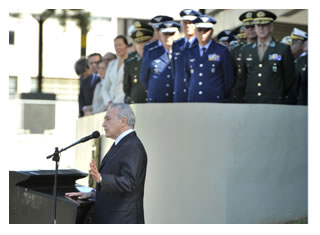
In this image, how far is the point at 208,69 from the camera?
23.9ft

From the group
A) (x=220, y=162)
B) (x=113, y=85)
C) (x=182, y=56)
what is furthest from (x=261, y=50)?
(x=113, y=85)

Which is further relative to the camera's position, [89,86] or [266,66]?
[89,86]

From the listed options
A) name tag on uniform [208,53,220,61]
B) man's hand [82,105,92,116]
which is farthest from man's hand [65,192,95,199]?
man's hand [82,105,92,116]

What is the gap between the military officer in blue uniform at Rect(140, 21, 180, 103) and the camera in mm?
7926

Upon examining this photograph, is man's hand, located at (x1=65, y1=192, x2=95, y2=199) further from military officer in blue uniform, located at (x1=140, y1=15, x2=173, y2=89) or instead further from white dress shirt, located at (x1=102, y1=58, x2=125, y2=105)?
white dress shirt, located at (x1=102, y1=58, x2=125, y2=105)

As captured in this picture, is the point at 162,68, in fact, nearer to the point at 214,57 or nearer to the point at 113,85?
the point at 214,57

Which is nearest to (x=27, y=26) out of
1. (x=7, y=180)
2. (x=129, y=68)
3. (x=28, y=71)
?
(x=28, y=71)

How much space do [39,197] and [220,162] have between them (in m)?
2.49

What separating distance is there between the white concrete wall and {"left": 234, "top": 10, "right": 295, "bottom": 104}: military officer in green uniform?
52 centimetres

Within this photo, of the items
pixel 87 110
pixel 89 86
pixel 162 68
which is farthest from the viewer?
pixel 89 86

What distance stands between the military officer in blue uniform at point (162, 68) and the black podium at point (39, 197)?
2.98 metres

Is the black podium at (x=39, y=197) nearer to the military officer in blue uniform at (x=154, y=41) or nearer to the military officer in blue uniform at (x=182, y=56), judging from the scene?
the military officer in blue uniform at (x=182, y=56)
